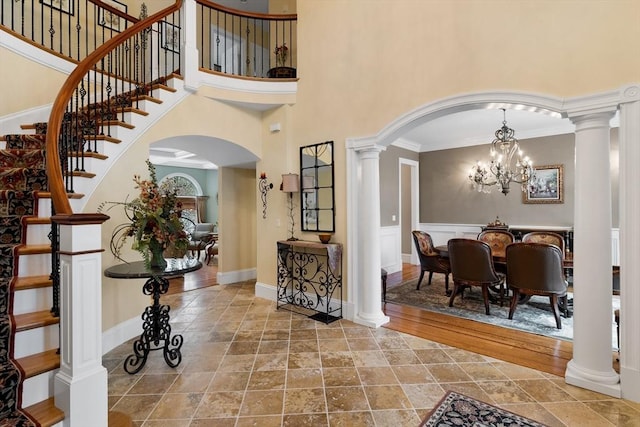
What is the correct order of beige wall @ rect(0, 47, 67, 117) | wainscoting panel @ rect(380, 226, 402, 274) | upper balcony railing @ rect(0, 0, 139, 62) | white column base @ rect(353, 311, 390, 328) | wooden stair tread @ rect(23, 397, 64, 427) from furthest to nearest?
wainscoting panel @ rect(380, 226, 402, 274) < upper balcony railing @ rect(0, 0, 139, 62) < white column base @ rect(353, 311, 390, 328) < beige wall @ rect(0, 47, 67, 117) < wooden stair tread @ rect(23, 397, 64, 427)

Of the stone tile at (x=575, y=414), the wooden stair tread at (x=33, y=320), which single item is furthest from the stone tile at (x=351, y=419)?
the wooden stair tread at (x=33, y=320)

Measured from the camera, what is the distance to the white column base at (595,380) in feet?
7.27

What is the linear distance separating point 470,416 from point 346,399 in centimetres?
82

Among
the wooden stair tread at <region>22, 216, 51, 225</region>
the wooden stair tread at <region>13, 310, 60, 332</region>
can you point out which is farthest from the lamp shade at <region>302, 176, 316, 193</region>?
the wooden stair tread at <region>13, 310, 60, 332</region>

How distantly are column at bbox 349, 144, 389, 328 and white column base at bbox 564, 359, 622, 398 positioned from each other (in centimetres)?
176

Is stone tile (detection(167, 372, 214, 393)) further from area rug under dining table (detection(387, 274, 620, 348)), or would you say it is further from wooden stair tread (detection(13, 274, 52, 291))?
area rug under dining table (detection(387, 274, 620, 348))

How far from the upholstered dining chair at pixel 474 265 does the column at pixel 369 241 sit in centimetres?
120

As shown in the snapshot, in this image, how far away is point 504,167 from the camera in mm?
5473

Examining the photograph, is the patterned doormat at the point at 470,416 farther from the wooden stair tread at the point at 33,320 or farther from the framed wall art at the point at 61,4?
the framed wall art at the point at 61,4

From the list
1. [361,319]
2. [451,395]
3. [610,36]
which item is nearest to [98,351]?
[451,395]

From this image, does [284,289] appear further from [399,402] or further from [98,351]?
[98,351]

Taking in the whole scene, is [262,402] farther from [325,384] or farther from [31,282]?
[31,282]

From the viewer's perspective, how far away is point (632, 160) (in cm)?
Answer: 215

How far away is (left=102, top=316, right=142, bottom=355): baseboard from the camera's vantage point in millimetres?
3002
